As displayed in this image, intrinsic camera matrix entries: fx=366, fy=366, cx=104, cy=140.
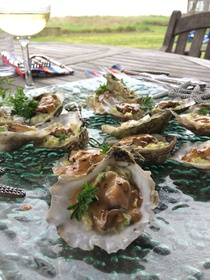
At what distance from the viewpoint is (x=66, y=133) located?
1035 millimetres

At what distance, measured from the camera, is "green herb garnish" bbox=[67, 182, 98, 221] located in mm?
618

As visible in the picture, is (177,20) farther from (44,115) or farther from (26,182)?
(26,182)

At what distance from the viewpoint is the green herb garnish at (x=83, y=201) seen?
0.62m

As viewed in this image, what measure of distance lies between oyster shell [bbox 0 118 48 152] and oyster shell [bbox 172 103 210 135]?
406 millimetres

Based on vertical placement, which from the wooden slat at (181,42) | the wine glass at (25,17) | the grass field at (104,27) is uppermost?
the wine glass at (25,17)

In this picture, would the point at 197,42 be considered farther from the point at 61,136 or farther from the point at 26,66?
the point at 61,136

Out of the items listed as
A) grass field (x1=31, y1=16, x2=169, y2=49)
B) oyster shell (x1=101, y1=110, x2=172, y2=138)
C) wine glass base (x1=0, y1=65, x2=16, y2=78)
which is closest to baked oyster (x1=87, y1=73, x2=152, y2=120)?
oyster shell (x1=101, y1=110, x2=172, y2=138)

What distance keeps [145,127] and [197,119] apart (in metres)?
0.19

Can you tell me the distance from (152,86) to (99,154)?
847 millimetres

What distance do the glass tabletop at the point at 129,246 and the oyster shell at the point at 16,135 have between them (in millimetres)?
79

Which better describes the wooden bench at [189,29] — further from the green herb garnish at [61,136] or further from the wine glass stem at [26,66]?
the green herb garnish at [61,136]

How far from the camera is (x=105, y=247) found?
574 millimetres

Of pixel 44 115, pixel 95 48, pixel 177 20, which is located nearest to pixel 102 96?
pixel 44 115

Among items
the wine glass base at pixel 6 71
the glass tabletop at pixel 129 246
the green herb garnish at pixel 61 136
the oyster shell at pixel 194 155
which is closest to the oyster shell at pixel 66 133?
the green herb garnish at pixel 61 136
